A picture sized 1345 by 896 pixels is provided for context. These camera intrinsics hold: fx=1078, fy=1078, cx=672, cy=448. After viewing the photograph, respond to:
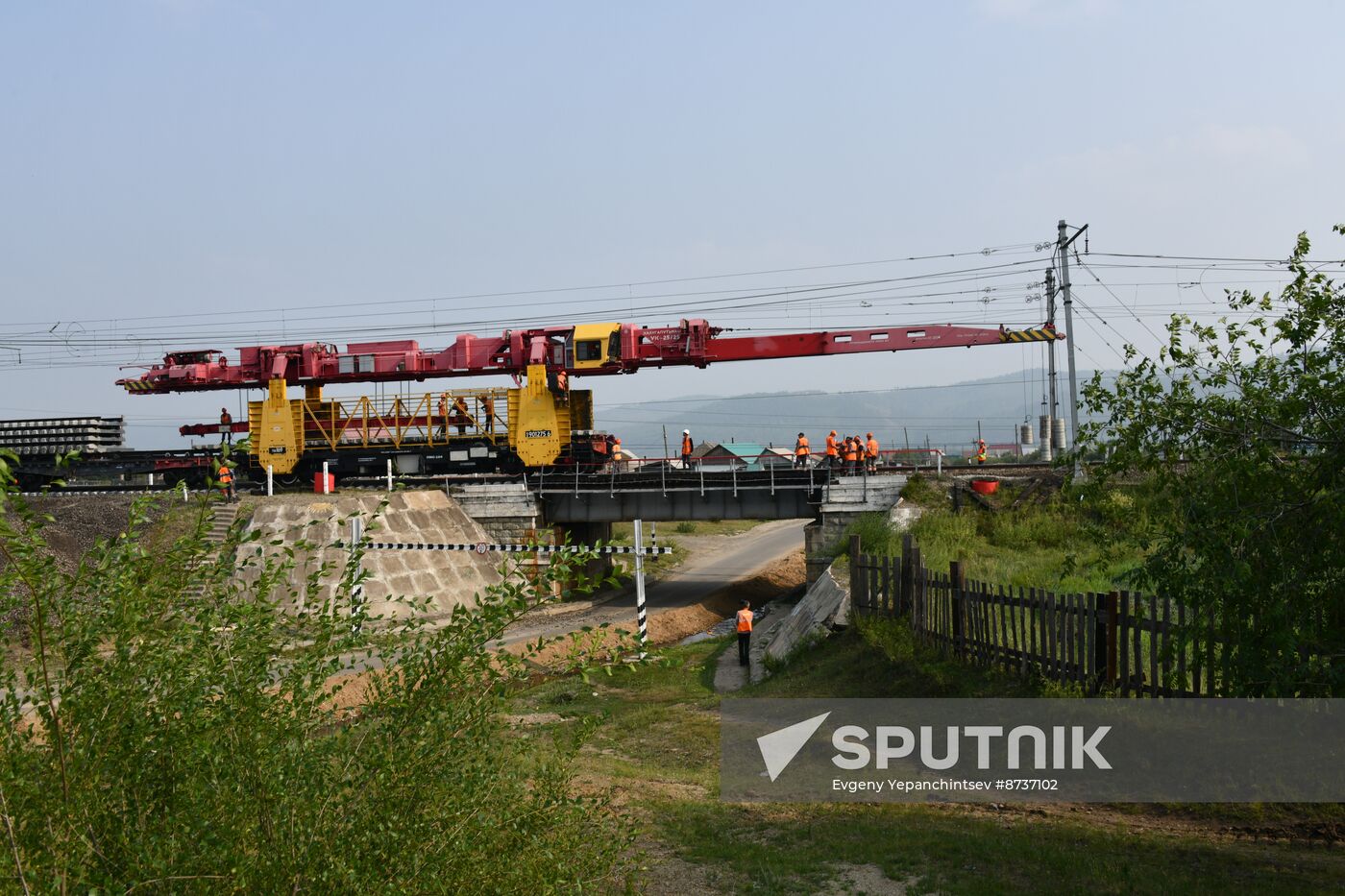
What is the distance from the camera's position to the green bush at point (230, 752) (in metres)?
5.12

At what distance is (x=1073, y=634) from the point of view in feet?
42.2

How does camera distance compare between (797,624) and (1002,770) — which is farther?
(797,624)

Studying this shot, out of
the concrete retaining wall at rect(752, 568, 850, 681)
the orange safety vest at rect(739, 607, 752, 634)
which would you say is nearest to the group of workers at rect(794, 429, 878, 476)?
the concrete retaining wall at rect(752, 568, 850, 681)

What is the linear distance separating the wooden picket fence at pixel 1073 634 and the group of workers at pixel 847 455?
1588 centimetres

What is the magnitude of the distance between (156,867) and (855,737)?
10294 mm

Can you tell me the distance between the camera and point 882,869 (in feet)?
29.8

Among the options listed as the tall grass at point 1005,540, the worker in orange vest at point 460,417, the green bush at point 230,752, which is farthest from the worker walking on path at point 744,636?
the worker in orange vest at point 460,417

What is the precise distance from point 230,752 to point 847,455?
29.4 m

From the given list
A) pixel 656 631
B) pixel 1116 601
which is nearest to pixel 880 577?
pixel 1116 601

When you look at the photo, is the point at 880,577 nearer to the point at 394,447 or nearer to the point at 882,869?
the point at 882,869

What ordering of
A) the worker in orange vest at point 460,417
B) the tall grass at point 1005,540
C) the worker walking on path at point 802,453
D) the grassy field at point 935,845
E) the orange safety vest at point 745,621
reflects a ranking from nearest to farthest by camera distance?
the grassy field at point 935,845
the tall grass at point 1005,540
the orange safety vest at point 745,621
the worker walking on path at point 802,453
the worker in orange vest at point 460,417

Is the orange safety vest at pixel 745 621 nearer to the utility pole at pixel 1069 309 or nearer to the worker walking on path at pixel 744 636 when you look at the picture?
the worker walking on path at pixel 744 636

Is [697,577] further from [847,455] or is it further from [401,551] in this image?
[401,551]

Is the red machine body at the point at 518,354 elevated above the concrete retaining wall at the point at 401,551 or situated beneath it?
elevated above
